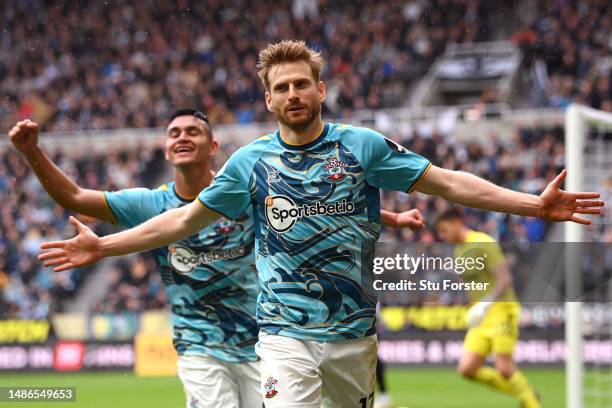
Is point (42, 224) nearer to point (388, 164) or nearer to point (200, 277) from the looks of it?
point (200, 277)

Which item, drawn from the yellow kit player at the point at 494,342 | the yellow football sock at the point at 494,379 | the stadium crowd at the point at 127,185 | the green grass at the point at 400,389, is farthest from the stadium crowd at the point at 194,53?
the yellow football sock at the point at 494,379

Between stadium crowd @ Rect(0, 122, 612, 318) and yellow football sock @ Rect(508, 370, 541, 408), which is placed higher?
stadium crowd @ Rect(0, 122, 612, 318)

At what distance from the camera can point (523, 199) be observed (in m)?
4.84

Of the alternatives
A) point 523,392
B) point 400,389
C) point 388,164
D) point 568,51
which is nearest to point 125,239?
point 388,164

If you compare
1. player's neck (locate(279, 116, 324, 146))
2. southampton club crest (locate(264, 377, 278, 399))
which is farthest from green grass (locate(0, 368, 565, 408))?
player's neck (locate(279, 116, 324, 146))

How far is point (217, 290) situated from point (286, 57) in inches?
67.9

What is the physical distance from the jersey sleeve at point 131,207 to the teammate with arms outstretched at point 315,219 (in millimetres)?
1215

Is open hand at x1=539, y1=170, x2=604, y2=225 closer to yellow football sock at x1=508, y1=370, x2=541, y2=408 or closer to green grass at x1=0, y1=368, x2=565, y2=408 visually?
yellow football sock at x1=508, y1=370, x2=541, y2=408

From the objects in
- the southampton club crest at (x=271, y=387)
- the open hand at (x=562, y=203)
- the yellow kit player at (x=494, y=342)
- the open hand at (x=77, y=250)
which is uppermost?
the open hand at (x=562, y=203)

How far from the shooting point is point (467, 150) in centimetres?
2131

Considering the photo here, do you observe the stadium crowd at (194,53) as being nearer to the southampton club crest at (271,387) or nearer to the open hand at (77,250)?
the open hand at (77,250)

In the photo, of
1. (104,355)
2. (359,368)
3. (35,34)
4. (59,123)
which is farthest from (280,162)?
(35,34)

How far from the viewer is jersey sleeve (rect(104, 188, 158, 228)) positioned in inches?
247

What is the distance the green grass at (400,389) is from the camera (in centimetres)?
1266
